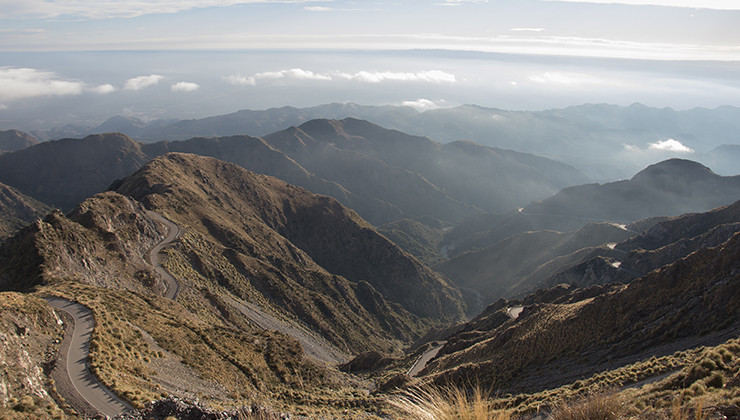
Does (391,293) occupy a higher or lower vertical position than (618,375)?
lower

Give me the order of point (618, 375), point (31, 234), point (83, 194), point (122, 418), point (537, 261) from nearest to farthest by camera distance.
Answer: point (122, 418), point (618, 375), point (31, 234), point (537, 261), point (83, 194)

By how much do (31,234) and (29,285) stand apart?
25.3 feet

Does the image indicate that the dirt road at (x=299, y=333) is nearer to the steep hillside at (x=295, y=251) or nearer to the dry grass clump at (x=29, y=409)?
the steep hillside at (x=295, y=251)

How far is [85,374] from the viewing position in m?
18.3

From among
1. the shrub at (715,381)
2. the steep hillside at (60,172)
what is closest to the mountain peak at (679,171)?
the shrub at (715,381)

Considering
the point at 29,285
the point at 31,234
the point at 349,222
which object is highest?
the point at 31,234

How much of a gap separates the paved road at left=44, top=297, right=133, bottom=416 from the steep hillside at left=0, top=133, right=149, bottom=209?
A: 169 metres

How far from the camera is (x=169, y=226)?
65.1 m

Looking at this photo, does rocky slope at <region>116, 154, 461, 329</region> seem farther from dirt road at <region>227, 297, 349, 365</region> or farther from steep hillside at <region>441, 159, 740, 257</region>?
steep hillside at <region>441, 159, 740, 257</region>

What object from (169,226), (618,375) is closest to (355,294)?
(169,226)

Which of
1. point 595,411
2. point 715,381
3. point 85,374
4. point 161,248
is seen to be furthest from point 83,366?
point 161,248

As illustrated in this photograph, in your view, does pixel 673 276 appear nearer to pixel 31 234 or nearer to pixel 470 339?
pixel 470 339

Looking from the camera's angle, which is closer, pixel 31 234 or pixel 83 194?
pixel 31 234

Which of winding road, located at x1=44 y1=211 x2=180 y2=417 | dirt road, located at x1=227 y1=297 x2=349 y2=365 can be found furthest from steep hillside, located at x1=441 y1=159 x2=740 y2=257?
winding road, located at x1=44 y1=211 x2=180 y2=417
